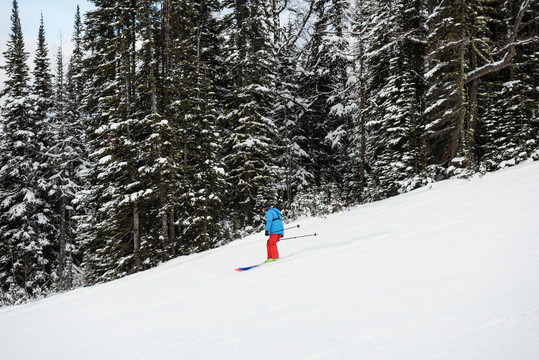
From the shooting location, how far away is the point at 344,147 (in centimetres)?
2600

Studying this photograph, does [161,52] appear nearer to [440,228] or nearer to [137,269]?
[137,269]

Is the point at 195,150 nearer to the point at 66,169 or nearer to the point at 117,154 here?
the point at 117,154

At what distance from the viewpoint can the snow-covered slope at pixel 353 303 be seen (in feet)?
10.7

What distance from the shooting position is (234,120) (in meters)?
20.9

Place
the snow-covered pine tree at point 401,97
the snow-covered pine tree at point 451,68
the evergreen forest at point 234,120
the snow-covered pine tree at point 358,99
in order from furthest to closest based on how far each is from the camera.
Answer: the snow-covered pine tree at point 358,99 → the snow-covered pine tree at point 401,97 → the evergreen forest at point 234,120 → the snow-covered pine tree at point 451,68

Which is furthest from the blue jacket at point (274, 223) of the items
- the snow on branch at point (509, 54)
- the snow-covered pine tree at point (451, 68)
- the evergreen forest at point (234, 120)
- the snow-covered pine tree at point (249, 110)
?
the snow on branch at point (509, 54)

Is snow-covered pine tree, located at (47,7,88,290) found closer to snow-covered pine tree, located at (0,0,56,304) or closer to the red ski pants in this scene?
snow-covered pine tree, located at (0,0,56,304)

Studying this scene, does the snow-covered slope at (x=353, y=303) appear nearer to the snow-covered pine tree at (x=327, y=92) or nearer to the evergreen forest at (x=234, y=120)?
the evergreen forest at (x=234, y=120)

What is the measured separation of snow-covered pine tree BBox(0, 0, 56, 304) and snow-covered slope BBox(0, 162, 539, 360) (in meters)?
17.7

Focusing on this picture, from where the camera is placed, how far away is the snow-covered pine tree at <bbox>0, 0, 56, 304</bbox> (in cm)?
2333

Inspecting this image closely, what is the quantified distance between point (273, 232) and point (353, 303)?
15.1ft

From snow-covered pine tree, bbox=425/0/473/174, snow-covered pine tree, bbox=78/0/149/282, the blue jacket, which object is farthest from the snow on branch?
snow-covered pine tree, bbox=78/0/149/282

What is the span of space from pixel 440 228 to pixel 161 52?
1925cm

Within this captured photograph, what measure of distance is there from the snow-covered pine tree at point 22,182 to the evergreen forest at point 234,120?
124 mm
